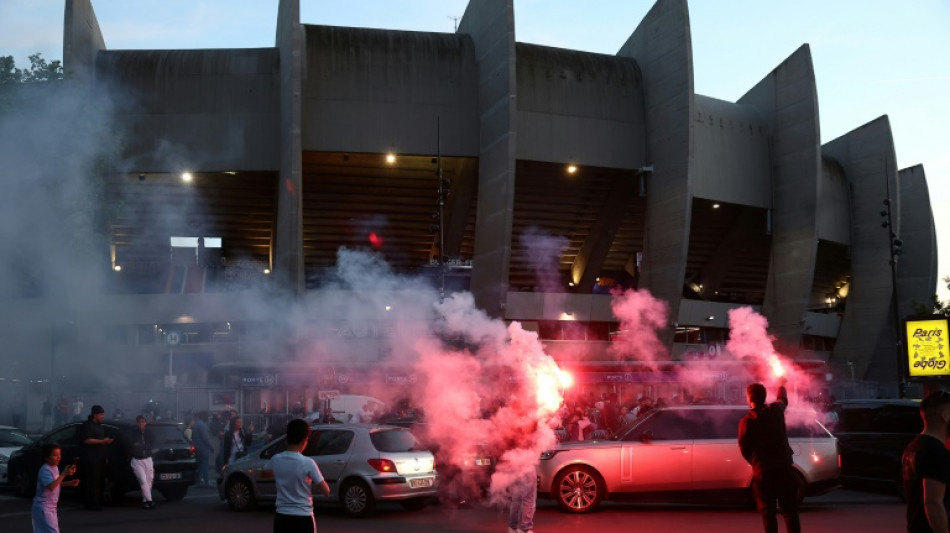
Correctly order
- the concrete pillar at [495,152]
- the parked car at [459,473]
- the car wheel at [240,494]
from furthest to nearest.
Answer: the concrete pillar at [495,152] < the car wheel at [240,494] < the parked car at [459,473]

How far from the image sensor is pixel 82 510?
15.2m

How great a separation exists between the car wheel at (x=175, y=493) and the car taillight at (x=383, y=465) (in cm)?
515

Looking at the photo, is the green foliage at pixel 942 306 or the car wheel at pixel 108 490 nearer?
the car wheel at pixel 108 490

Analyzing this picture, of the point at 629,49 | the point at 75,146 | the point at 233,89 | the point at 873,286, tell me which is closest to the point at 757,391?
the point at 75,146

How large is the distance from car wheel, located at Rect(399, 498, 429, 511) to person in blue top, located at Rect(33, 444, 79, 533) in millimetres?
6338

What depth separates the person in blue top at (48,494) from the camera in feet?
28.0

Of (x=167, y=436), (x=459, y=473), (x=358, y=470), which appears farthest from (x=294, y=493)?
(x=167, y=436)

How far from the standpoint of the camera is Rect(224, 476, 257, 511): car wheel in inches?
571

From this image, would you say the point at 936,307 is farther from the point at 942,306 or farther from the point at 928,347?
the point at 928,347

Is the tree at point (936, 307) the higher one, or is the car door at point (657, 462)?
the tree at point (936, 307)

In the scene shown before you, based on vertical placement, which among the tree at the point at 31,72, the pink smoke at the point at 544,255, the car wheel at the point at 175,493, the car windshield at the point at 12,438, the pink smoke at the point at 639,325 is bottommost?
the car wheel at the point at 175,493

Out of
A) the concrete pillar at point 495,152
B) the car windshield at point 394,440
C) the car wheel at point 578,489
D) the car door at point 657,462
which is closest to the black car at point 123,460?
the car windshield at point 394,440

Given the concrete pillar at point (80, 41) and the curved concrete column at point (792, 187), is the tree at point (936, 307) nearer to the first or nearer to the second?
the curved concrete column at point (792, 187)

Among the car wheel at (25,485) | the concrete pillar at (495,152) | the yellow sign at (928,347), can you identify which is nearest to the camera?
the car wheel at (25,485)
